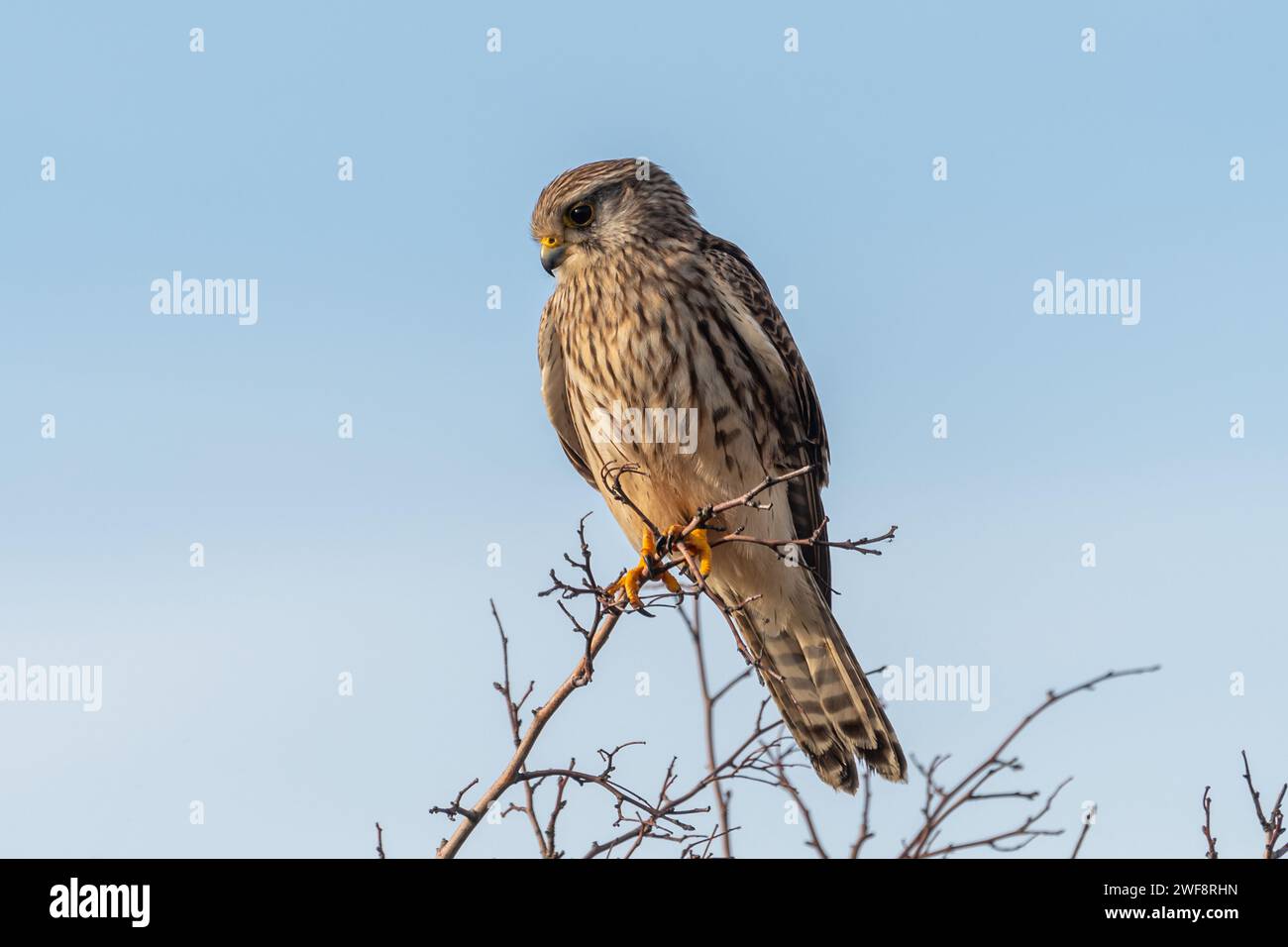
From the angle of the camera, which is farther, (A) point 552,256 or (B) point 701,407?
(A) point 552,256

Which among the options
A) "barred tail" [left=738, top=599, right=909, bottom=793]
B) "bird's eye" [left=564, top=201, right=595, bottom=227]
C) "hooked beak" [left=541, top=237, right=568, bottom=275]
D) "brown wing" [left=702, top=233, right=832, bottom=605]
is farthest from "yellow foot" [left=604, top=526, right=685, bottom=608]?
"bird's eye" [left=564, top=201, right=595, bottom=227]

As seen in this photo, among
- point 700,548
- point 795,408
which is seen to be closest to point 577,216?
point 795,408

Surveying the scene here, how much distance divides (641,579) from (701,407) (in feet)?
2.38

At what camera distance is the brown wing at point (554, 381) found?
4.96m

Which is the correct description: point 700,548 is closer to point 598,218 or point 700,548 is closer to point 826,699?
point 826,699

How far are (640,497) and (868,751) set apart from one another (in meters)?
1.19

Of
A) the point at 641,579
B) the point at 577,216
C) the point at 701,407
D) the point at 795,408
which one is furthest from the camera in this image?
the point at 577,216

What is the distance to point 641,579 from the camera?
419 centimetres

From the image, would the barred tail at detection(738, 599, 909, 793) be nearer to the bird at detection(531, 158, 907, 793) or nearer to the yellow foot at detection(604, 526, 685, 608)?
the bird at detection(531, 158, 907, 793)

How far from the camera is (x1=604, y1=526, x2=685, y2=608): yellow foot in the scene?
390 centimetres
